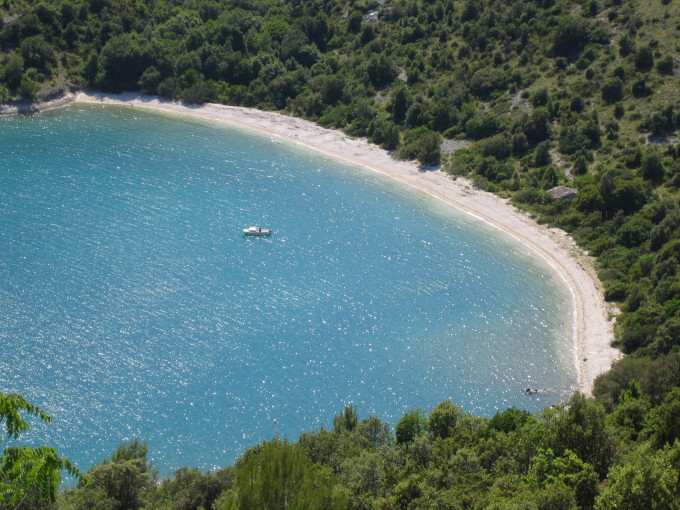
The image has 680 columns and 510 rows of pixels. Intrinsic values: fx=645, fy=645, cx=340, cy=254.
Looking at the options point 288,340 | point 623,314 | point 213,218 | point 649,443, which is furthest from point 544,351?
point 213,218

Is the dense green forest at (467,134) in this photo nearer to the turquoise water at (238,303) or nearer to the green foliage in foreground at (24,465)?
the green foliage in foreground at (24,465)

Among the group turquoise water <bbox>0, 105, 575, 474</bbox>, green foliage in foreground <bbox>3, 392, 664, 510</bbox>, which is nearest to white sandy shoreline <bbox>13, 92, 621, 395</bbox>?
turquoise water <bbox>0, 105, 575, 474</bbox>

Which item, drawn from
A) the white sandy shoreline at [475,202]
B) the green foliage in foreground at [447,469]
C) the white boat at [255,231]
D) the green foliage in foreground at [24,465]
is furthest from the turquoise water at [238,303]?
the green foliage in foreground at [24,465]

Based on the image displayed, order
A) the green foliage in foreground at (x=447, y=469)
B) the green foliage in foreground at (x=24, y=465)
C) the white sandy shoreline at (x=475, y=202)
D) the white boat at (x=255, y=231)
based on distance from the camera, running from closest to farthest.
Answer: the green foliage in foreground at (x=24, y=465)
the green foliage in foreground at (x=447, y=469)
the white sandy shoreline at (x=475, y=202)
the white boat at (x=255, y=231)


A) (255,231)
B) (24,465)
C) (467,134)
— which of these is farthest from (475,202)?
(24,465)

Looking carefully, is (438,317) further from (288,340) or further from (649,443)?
(649,443)

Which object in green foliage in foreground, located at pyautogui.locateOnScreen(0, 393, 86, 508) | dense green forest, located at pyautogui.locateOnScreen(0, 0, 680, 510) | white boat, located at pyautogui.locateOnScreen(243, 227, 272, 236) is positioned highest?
green foliage in foreground, located at pyautogui.locateOnScreen(0, 393, 86, 508)

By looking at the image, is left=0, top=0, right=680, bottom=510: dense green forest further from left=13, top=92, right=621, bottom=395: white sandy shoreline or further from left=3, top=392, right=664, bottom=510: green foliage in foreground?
left=13, top=92, right=621, bottom=395: white sandy shoreline
